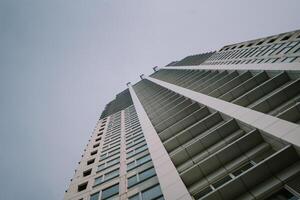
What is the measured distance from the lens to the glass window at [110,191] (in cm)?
1974

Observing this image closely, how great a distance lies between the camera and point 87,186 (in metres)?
22.9

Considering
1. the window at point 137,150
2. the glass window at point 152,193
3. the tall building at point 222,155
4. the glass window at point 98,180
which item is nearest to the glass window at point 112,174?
the tall building at point 222,155

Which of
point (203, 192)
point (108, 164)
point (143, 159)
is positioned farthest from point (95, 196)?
point (203, 192)

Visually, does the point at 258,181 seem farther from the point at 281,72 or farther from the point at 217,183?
the point at 281,72

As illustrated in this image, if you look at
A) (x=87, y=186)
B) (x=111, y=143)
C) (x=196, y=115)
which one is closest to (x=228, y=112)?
(x=196, y=115)

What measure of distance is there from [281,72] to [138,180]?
13360 millimetres

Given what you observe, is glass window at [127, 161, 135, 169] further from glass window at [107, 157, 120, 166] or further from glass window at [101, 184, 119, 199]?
glass window at [101, 184, 119, 199]

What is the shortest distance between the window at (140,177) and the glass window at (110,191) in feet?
3.26

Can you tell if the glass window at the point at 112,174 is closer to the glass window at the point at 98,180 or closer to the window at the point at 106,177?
the window at the point at 106,177

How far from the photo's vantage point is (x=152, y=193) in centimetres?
1725

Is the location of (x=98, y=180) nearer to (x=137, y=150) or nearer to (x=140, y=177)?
(x=137, y=150)

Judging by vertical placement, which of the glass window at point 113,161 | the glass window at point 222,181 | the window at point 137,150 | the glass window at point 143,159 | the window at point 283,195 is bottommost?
the window at point 283,195

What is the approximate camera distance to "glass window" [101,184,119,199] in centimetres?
1974

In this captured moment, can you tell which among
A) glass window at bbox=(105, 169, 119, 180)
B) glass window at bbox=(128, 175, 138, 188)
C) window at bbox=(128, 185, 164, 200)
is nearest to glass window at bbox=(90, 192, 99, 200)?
glass window at bbox=(105, 169, 119, 180)
